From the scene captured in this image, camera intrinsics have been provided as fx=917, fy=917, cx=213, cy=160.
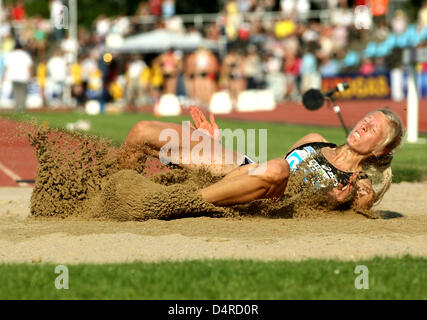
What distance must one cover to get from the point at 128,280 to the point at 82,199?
251cm

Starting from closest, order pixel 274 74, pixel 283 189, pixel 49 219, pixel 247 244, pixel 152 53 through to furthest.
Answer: pixel 247 244 → pixel 283 189 → pixel 49 219 → pixel 274 74 → pixel 152 53

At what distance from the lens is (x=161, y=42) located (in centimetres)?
3186

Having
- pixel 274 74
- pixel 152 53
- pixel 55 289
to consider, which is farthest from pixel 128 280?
pixel 152 53

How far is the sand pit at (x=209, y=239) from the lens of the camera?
5.79 m

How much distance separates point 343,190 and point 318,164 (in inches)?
11.1

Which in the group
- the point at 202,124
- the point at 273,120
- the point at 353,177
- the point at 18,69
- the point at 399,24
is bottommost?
the point at 273,120

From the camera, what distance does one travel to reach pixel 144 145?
7027 millimetres

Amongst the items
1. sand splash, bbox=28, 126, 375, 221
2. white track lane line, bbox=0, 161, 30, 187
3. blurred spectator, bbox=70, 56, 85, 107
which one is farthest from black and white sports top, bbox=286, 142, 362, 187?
blurred spectator, bbox=70, 56, 85, 107

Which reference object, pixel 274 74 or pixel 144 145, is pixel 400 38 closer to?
pixel 274 74

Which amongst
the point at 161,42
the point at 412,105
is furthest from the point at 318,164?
the point at 161,42

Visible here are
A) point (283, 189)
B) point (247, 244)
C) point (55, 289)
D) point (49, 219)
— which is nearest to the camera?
point (55, 289)

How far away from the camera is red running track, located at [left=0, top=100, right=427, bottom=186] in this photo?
37.1 ft

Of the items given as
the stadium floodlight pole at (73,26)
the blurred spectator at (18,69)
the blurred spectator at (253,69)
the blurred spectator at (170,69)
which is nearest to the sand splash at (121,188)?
the blurred spectator at (18,69)

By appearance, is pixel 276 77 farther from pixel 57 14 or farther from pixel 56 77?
pixel 57 14
